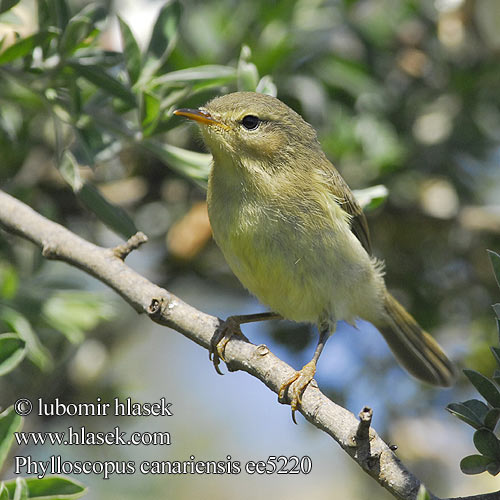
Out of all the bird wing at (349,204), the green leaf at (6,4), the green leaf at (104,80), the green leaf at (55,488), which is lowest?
the green leaf at (55,488)

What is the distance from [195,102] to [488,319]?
6.57ft

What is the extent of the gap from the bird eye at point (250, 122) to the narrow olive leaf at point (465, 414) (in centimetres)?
169

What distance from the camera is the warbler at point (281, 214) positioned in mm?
3064

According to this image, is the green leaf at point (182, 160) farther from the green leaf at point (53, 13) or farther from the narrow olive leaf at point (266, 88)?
the green leaf at point (53, 13)

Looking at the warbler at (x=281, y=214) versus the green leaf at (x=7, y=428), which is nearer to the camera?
the green leaf at (x=7, y=428)

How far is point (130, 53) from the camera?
273 cm

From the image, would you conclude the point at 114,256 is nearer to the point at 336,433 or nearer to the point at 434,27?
the point at 336,433

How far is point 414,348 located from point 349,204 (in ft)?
3.40

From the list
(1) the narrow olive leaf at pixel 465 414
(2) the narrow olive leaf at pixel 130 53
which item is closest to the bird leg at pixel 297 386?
(1) the narrow olive leaf at pixel 465 414

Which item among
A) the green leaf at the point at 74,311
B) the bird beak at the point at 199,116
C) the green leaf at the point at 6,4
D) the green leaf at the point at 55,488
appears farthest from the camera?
the green leaf at the point at 74,311

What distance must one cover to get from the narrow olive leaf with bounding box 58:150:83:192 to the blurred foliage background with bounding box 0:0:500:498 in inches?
28.3

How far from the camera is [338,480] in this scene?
4.08 meters

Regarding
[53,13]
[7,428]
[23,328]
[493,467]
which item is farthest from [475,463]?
[53,13]

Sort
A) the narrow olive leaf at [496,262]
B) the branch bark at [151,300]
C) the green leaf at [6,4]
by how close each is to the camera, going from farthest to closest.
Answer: the green leaf at [6,4], the branch bark at [151,300], the narrow olive leaf at [496,262]
